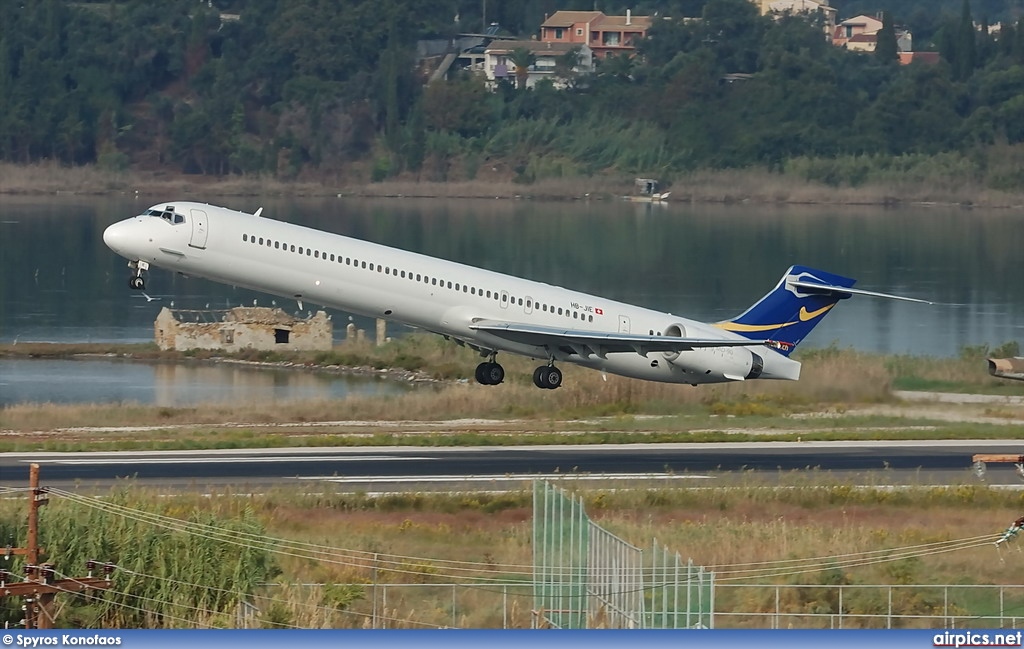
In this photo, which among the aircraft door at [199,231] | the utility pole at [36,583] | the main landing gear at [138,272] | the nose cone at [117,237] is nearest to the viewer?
the utility pole at [36,583]

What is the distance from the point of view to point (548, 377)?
5781 centimetres

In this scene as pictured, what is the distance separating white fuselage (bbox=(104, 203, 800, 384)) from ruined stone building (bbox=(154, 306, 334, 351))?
37154 mm

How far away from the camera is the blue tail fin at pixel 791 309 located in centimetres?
5978

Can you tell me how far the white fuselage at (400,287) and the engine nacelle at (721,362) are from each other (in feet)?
0.11

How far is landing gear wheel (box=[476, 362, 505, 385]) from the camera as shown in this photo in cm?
5738

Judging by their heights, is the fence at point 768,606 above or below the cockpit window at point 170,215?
below

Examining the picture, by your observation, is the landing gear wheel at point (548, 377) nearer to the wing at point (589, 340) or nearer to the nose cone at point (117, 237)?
the wing at point (589, 340)

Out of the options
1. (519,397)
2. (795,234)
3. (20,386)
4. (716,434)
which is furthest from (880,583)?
(795,234)

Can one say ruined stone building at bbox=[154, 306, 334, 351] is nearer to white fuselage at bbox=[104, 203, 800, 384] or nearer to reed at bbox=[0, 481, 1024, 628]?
white fuselage at bbox=[104, 203, 800, 384]

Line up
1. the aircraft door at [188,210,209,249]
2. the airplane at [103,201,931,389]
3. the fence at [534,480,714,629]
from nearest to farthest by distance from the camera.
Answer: the fence at [534,480,714,629] < the aircraft door at [188,210,209,249] < the airplane at [103,201,931,389]

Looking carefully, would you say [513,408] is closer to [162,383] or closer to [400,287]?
[400,287]

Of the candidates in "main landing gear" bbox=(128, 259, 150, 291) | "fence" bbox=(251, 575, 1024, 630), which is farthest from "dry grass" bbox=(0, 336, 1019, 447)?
"fence" bbox=(251, 575, 1024, 630)

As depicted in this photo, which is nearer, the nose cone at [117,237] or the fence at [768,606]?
the fence at [768,606]

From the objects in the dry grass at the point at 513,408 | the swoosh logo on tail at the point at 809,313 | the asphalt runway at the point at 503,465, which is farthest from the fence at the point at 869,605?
the swoosh logo on tail at the point at 809,313
